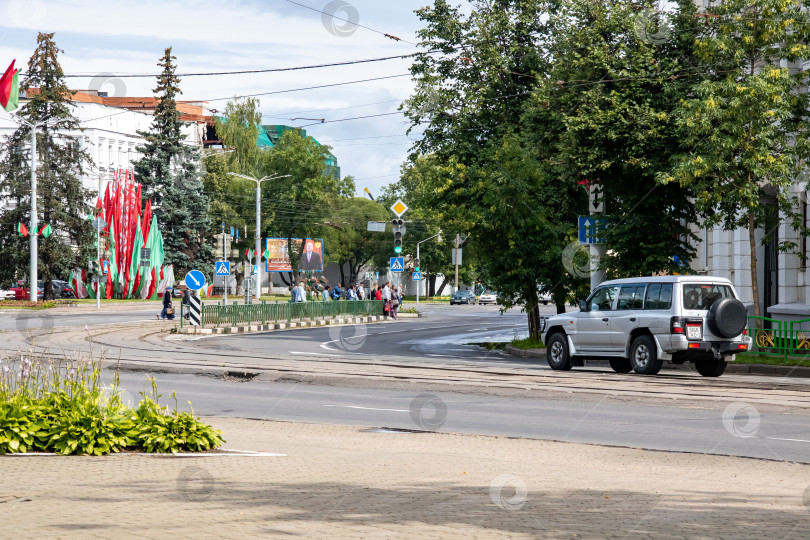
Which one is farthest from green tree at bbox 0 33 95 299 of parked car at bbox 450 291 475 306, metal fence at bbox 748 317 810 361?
metal fence at bbox 748 317 810 361

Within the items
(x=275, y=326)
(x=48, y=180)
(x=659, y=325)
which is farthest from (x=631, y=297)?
(x=48, y=180)

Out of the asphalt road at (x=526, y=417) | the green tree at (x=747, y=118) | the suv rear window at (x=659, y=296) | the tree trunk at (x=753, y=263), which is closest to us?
the asphalt road at (x=526, y=417)

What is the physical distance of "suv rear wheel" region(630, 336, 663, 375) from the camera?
19922mm

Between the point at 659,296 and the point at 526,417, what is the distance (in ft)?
23.8

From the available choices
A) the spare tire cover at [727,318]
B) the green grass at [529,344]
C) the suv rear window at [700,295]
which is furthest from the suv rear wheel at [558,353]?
the green grass at [529,344]

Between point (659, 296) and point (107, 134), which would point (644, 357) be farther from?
point (107, 134)

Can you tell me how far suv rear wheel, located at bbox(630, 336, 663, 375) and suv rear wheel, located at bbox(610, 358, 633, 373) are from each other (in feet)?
1.70

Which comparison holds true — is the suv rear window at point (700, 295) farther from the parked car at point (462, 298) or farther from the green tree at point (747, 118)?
the parked car at point (462, 298)

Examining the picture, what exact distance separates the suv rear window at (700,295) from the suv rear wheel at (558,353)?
3.31m

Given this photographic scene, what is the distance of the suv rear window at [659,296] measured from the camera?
64.5 feet

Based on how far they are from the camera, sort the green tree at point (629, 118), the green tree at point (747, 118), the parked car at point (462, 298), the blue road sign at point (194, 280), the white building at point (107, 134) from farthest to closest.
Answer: the white building at point (107, 134), the parked car at point (462, 298), the blue road sign at point (194, 280), the green tree at point (629, 118), the green tree at point (747, 118)

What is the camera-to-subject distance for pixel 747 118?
21.9m

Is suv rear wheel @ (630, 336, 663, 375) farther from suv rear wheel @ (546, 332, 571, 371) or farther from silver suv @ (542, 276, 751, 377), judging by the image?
suv rear wheel @ (546, 332, 571, 371)

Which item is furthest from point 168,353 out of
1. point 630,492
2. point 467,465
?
point 630,492
